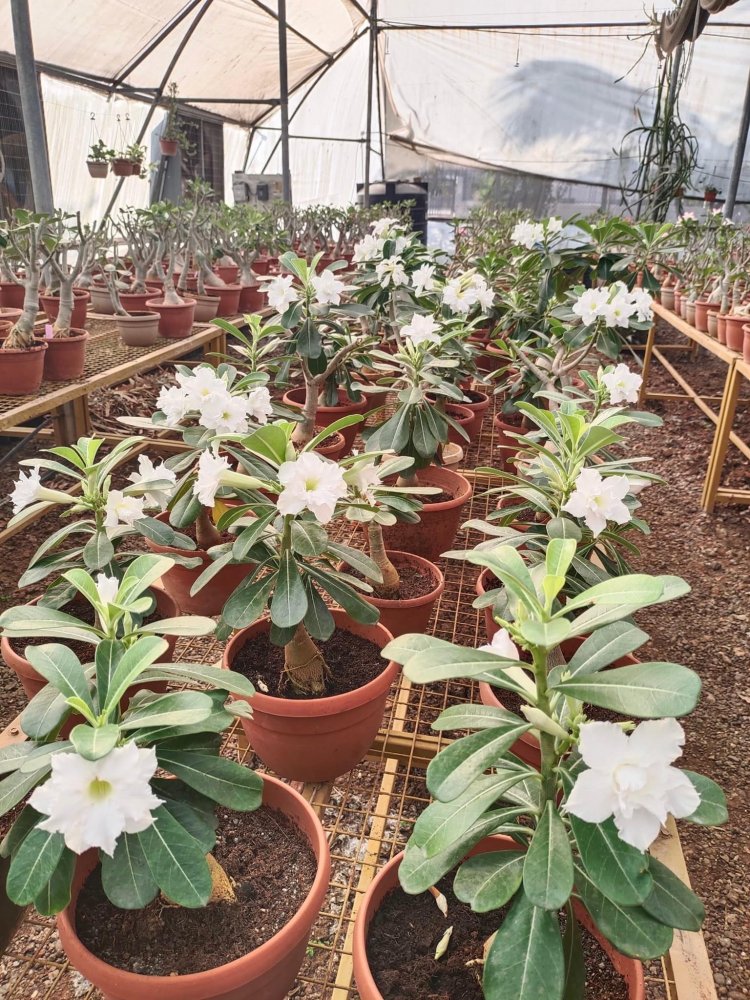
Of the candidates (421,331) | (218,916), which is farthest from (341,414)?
(218,916)

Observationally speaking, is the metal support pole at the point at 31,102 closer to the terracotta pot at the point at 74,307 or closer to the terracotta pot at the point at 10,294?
the terracotta pot at the point at 74,307

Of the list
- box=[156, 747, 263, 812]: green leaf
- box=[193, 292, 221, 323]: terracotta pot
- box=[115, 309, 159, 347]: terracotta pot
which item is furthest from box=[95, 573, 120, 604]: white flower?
box=[193, 292, 221, 323]: terracotta pot

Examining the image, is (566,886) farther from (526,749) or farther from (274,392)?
(274,392)

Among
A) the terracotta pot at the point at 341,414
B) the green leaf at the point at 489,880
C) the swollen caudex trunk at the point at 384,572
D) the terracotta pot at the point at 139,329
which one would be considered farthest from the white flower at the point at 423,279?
the green leaf at the point at 489,880

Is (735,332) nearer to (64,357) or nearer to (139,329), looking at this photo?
(139,329)

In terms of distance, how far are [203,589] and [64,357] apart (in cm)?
123

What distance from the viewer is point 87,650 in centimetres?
141

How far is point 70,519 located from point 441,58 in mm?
8976

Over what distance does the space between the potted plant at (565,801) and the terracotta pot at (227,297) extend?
3.63 meters

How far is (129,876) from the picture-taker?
2.23 ft

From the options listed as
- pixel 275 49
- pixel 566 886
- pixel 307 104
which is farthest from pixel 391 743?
pixel 307 104

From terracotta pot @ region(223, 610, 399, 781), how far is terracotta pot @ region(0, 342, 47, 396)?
4.94ft

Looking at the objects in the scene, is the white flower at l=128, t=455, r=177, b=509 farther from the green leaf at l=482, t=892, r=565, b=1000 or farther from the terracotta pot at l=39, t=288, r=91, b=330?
the terracotta pot at l=39, t=288, r=91, b=330

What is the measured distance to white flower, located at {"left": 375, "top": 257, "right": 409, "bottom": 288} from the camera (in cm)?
241
